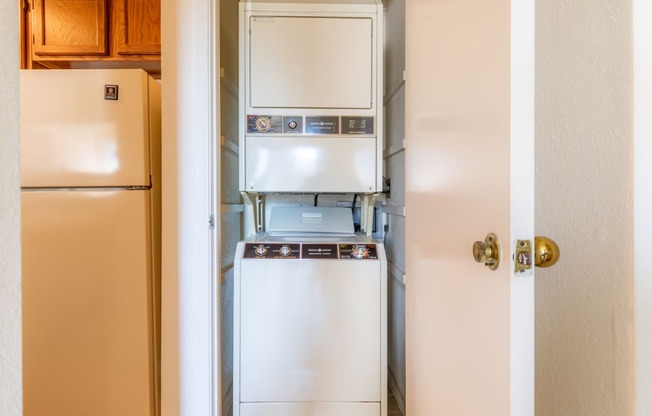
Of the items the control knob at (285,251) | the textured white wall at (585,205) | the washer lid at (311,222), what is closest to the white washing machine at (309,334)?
the control knob at (285,251)

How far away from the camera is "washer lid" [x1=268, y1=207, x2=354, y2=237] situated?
1.70 metres

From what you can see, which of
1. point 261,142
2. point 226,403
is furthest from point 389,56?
point 226,403

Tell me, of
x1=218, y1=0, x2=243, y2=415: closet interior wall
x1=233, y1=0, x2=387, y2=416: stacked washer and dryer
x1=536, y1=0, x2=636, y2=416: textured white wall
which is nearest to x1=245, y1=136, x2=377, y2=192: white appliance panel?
x1=233, y1=0, x2=387, y2=416: stacked washer and dryer

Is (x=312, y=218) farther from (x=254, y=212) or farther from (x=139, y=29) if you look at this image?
(x=139, y=29)

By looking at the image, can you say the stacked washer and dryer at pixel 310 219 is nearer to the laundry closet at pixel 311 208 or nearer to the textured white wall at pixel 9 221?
the laundry closet at pixel 311 208

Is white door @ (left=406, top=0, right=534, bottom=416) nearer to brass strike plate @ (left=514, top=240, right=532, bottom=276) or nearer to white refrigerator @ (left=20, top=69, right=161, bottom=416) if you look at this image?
brass strike plate @ (left=514, top=240, right=532, bottom=276)

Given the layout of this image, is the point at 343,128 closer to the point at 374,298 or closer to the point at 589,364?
the point at 374,298

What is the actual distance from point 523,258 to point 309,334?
104 centimetres

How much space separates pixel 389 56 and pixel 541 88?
1.21 meters

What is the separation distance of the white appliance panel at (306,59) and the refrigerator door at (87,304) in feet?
2.54

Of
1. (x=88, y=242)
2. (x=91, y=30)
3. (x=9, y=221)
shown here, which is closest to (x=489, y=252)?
(x=9, y=221)

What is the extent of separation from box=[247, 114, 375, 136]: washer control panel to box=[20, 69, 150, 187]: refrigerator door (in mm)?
497

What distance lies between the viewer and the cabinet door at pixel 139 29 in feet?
5.89

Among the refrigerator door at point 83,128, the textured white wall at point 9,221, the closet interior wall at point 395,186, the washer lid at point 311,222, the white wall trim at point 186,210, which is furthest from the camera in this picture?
the washer lid at point 311,222
